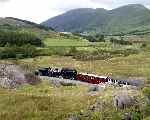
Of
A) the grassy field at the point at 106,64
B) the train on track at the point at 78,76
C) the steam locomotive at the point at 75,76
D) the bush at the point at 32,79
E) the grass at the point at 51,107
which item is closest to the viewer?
the grass at the point at 51,107

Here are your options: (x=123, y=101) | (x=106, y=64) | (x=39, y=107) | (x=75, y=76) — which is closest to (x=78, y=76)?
(x=75, y=76)

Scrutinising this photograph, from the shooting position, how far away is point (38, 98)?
48.7 metres

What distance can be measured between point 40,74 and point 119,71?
38.5 metres

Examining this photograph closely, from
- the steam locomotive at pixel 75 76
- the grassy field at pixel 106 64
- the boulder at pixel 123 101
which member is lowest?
the grassy field at pixel 106 64

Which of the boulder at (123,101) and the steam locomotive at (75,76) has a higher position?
the boulder at (123,101)

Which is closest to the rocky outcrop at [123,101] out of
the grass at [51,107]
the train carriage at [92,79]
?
the grass at [51,107]

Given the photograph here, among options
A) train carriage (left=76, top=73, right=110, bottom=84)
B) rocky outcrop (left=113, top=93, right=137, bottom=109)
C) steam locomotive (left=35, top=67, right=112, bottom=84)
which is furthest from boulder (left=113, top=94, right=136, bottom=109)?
steam locomotive (left=35, top=67, right=112, bottom=84)

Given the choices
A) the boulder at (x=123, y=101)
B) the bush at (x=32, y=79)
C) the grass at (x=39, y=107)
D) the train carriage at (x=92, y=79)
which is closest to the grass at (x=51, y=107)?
the grass at (x=39, y=107)

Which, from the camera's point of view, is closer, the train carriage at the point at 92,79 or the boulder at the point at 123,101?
the boulder at the point at 123,101

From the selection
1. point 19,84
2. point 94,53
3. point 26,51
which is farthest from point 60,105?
point 94,53

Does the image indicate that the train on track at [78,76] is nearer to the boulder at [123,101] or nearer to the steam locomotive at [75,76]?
the steam locomotive at [75,76]

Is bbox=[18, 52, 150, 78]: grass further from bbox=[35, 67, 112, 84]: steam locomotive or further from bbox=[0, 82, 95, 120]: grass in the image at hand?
bbox=[0, 82, 95, 120]: grass

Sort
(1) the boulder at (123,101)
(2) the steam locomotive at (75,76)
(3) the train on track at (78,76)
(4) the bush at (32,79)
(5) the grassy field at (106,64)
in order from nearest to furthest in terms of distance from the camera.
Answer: (1) the boulder at (123,101) → (4) the bush at (32,79) → (3) the train on track at (78,76) → (2) the steam locomotive at (75,76) → (5) the grassy field at (106,64)

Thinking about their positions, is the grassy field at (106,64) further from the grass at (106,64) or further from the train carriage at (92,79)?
the train carriage at (92,79)
